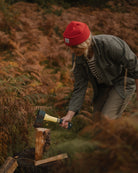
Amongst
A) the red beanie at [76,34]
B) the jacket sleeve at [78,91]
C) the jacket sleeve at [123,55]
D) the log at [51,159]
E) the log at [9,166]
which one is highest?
the red beanie at [76,34]

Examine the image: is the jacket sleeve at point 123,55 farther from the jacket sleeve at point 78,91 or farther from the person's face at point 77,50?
the jacket sleeve at point 78,91

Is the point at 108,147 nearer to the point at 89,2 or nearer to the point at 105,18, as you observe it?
the point at 105,18

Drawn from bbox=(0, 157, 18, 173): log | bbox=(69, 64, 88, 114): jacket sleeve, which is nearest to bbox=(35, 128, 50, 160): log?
bbox=(0, 157, 18, 173): log

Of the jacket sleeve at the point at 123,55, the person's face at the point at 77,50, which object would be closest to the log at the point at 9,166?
the person's face at the point at 77,50

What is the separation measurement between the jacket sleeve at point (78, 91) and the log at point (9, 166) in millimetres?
979

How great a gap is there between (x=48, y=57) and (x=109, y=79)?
3.86 m

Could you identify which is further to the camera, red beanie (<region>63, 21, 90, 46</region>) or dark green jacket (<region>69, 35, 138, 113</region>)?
dark green jacket (<region>69, 35, 138, 113</region>)

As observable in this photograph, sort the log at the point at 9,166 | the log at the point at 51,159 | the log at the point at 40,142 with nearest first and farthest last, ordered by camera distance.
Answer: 1. the log at the point at 51,159
2. the log at the point at 9,166
3. the log at the point at 40,142

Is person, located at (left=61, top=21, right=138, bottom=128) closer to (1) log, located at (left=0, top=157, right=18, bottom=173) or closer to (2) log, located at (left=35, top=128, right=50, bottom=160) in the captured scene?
(2) log, located at (left=35, top=128, right=50, bottom=160)

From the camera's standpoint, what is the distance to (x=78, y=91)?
2924 mm

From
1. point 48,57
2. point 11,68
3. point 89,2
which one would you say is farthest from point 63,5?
point 11,68

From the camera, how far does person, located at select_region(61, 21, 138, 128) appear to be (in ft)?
7.65

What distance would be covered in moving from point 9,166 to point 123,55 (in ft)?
6.30

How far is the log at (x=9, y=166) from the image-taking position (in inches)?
91.7
